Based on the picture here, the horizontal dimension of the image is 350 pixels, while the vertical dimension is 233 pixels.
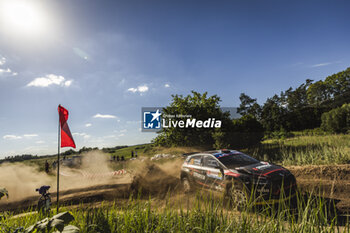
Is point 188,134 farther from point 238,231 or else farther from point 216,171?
point 238,231

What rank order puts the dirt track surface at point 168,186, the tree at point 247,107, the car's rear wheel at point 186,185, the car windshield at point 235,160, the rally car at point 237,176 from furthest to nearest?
the tree at point 247,107
the car's rear wheel at point 186,185
the car windshield at point 235,160
the dirt track surface at point 168,186
the rally car at point 237,176

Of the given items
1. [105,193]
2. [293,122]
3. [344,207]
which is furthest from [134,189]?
[293,122]

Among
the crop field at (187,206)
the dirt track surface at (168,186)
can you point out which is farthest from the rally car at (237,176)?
the dirt track surface at (168,186)

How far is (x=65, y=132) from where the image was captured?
4.99 m

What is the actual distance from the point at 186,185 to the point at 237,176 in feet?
8.61

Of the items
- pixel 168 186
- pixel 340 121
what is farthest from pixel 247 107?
pixel 168 186

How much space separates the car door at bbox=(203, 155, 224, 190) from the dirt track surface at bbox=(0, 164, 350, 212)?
3.97ft

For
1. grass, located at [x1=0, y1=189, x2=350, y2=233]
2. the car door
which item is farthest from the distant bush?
grass, located at [x1=0, y1=189, x2=350, y2=233]

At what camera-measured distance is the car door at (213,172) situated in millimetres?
5683

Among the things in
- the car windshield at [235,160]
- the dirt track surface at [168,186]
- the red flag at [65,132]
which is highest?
the red flag at [65,132]

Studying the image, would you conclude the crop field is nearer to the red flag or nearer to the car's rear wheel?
the car's rear wheel

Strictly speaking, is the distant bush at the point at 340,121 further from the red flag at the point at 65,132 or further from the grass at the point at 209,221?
the red flag at the point at 65,132

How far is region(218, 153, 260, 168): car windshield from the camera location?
5.79 meters

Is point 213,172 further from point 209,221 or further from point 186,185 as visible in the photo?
point 209,221
